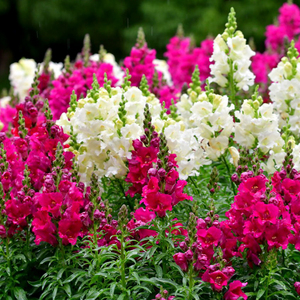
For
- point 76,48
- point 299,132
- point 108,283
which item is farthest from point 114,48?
point 108,283

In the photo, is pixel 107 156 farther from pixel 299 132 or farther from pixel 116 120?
pixel 299 132

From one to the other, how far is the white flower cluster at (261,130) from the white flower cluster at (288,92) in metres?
0.55

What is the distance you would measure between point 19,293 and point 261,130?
2.13 metres

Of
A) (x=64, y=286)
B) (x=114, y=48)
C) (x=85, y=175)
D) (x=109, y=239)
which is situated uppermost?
(x=114, y=48)

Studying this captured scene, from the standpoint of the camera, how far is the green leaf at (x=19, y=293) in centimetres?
382

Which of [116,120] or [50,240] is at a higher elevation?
[116,120]

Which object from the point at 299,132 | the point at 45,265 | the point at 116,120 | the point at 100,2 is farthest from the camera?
the point at 100,2

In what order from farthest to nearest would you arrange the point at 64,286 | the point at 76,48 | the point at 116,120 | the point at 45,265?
the point at 76,48 < the point at 116,120 < the point at 45,265 < the point at 64,286

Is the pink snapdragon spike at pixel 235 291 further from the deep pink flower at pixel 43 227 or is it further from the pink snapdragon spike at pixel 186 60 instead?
the pink snapdragon spike at pixel 186 60

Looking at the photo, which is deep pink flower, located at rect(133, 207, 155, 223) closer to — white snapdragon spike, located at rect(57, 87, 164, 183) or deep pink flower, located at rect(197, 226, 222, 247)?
deep pink flower, located at rect(197, 226, 222, 247)

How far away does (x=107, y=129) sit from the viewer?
437cm

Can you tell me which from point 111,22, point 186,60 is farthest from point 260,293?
point 111,22

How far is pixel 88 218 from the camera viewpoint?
376 cm

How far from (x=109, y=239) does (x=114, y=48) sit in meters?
17.9
